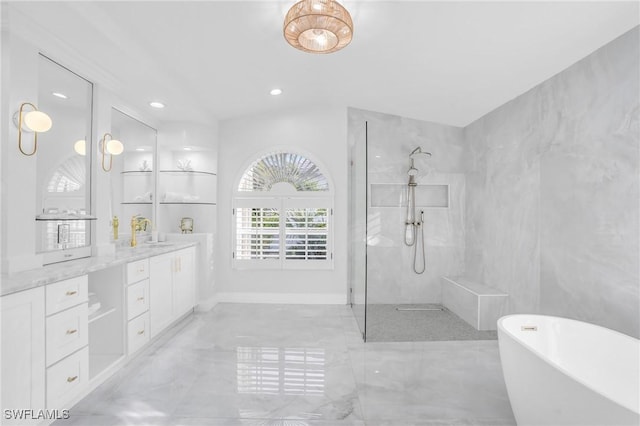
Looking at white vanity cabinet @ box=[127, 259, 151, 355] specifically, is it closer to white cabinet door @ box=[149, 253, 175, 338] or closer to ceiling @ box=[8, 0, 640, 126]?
white cabinet door @ box=[149, 253, 175, 338]

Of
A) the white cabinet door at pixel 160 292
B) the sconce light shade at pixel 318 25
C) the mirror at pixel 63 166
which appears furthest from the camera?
the white cabinet door at pixel 160 292

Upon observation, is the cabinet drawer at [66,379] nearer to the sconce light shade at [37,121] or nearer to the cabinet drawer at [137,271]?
the cabinet drawer at [137,271]

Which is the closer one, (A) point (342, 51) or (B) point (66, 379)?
(B) point (66, 379)

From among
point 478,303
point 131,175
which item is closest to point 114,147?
point 131,175

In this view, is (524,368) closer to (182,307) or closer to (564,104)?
(564,104)

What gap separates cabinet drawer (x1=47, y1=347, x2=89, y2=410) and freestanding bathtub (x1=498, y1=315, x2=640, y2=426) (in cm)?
249

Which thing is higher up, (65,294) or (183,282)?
(65,294)

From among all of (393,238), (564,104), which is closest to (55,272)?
(393,238)

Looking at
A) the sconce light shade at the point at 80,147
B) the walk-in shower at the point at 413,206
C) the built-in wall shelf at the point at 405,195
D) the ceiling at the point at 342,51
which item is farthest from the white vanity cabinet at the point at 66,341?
the built-in wall shelf at the point at 405,195

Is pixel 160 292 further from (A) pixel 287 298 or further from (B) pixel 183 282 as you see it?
(A) pixel 287 298

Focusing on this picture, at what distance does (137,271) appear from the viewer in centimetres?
257

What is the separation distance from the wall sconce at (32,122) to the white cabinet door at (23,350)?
3.20 feet

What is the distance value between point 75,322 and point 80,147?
1380mm

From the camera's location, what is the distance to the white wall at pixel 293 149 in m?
4.17
